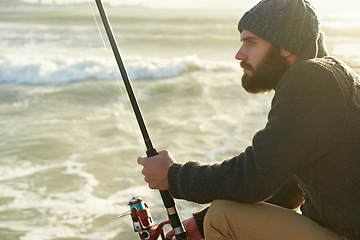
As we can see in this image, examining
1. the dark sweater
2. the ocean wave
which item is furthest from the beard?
the ocean wave

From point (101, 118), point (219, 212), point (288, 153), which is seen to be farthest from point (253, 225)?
point (101, 118)

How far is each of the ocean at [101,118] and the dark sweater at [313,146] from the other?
736 mm

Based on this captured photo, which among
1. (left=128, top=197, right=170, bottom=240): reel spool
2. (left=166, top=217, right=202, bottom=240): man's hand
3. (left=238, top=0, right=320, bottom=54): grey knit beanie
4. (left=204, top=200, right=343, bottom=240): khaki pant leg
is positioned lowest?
(left=204, top=200, right=343, bottom=240): khaki pant leg

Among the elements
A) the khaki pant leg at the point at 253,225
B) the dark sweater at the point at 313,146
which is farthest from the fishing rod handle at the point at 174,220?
the dark sweater at the point at 313,146

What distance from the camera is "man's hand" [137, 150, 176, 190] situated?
6.96 feet

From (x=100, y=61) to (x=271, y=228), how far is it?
1065 centimetres

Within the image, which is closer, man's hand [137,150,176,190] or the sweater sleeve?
the sweater sleeve

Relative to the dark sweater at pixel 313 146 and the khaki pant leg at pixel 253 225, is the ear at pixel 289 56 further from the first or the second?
the khaki pant leg at pixel 253 225

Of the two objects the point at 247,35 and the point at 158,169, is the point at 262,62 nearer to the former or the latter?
the point at 247,35

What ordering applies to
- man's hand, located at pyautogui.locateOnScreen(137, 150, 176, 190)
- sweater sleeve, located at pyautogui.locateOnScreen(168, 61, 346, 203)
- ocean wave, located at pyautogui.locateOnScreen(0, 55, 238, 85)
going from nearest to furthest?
1. sweater sleeve, located at pyautogui.locateOnScreen(168, 61, 346, 203)
2. man's hand, located at pyautogui.locateOnScreen(137, 150, 176, 190)
3. ocean wave, located at pyautogui.locateOnScreen(0, 55, 238, 85)

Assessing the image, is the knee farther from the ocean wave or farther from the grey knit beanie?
the ocean wave

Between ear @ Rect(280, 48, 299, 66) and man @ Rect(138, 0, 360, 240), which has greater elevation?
ear @ Rect(280, 48, 299, 66)

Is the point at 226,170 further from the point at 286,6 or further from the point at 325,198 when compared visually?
the point at 286,6

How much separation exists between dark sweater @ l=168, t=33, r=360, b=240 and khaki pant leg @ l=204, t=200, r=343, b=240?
0.08 metres
